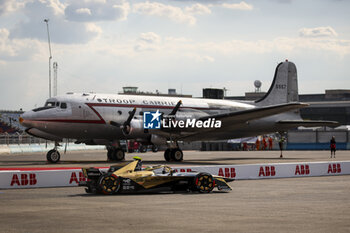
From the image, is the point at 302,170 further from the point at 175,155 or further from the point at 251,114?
the point at 175,155

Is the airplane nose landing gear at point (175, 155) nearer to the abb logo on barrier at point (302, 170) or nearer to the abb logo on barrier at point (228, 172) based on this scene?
the abb logo on barrier at point (302, 170)

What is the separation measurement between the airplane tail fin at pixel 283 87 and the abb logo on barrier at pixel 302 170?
63.6ft

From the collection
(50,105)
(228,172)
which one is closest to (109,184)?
(228,172)

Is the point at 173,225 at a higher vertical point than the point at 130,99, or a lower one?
lower

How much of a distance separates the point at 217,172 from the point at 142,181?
6901mm

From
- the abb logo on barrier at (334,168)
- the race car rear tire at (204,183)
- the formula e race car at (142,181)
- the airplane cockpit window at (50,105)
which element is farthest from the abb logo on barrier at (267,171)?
the airplane cockpit window at (50,105)

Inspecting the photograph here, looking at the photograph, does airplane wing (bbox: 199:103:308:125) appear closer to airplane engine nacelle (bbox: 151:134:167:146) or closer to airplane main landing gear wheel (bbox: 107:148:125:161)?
airplane engine nacelle (bbox: 151:134:167:146)

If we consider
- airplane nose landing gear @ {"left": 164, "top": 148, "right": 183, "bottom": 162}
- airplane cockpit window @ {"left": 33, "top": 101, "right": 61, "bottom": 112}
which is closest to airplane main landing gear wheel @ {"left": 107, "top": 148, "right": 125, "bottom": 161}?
airplane nose landing gear @ {"left": 164, "top": 148, "right": 183, "bottom": 162}

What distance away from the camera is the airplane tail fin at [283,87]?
47.4 metres

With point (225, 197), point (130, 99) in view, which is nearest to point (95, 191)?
point (225, 197)

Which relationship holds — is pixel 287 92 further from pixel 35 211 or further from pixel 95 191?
pixel 35 211

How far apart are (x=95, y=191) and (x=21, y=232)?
7918 mm

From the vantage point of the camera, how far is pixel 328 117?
12800 cm

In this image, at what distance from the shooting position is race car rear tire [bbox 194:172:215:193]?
63.9ft
